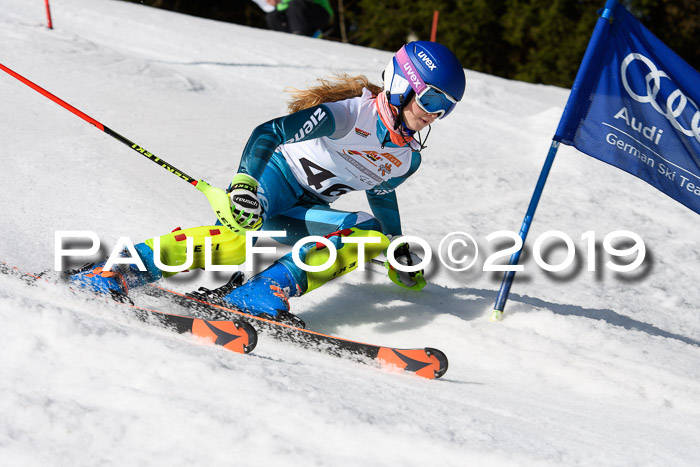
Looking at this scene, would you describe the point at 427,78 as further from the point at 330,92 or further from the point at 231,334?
the point at 231,334

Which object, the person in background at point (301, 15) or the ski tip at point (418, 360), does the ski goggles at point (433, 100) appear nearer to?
the ski tip at point (418, 360)

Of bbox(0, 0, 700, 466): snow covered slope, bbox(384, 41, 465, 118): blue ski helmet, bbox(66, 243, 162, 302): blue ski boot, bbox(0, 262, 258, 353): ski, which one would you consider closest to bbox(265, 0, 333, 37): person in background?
bbox(0, 0, 700, 466): snow covered slope

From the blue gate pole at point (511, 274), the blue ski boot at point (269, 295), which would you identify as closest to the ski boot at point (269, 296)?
the blue ski boot at point (269, 295)

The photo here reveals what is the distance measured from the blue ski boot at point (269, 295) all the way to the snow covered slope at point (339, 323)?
0.17m

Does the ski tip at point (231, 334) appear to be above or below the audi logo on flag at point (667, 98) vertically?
below

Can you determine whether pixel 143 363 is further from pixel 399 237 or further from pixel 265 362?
pixel 399 237

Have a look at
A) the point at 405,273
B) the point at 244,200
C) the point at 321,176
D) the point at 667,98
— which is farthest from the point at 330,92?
the point at 667,98

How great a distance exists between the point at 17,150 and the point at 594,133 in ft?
13.5

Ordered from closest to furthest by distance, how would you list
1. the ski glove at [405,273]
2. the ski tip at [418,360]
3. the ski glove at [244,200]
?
the ski tip at [418,360], the ski glove at [244,200], the ski glove at [405,273]

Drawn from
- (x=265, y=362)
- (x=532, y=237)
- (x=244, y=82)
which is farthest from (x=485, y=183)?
(x=265, y=362)

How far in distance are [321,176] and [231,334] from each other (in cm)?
117

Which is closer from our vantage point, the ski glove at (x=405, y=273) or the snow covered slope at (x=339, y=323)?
the snow covered slope at (x=339, y=323)

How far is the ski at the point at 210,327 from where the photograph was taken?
2.62m

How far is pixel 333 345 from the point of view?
288 cm
